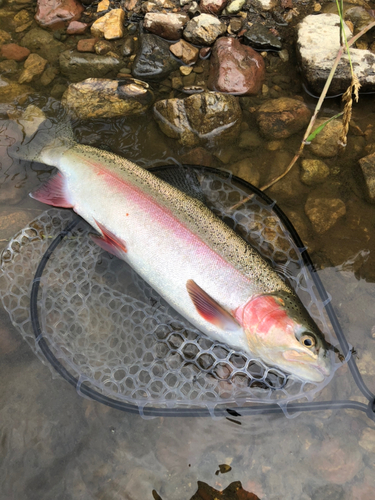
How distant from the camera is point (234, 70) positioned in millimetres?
3490

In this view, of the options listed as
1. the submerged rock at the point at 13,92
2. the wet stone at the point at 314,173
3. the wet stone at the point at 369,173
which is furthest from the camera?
the submerged rock at the point at 13,92

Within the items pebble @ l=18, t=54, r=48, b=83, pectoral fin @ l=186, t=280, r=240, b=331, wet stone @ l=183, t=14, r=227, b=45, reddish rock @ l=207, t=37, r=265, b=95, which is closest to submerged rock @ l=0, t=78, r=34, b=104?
pebble @ l=18, t=54, r=48, b=83

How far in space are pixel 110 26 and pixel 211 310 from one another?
3643 mm

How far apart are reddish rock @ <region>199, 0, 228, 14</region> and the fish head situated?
344cm

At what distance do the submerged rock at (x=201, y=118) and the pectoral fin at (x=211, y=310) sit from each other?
172 centimetres

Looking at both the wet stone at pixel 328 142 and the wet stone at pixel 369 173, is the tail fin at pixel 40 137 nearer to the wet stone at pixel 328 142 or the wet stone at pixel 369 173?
the wet stone at pixel 328 142

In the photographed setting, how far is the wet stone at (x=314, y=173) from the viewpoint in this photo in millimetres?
3197

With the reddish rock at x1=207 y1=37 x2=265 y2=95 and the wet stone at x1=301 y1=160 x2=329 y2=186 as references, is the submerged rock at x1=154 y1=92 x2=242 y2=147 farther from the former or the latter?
Answer: the wet stone at x1=301 y1=160 x2=329 y2=186

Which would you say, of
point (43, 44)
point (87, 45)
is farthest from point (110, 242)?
point (43, 44)

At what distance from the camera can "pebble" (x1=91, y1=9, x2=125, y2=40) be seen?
3.92m

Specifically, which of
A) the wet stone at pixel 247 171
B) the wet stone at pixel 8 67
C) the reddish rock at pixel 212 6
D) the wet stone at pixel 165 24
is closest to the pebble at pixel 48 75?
the wet stone at pixel 8 67

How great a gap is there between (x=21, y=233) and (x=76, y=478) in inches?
77.9

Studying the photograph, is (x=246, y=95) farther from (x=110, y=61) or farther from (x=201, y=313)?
(x=201, y=313)

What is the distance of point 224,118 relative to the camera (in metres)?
3.32
